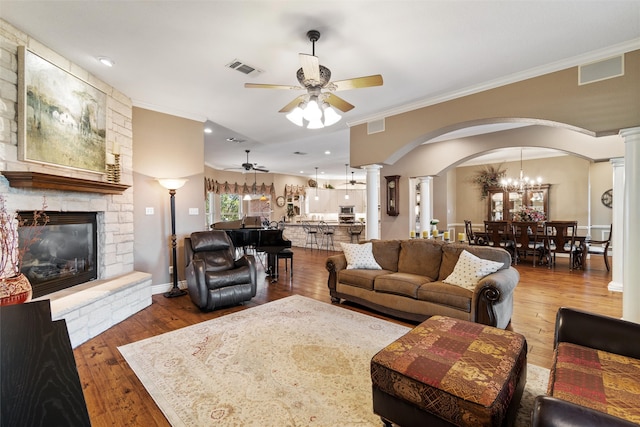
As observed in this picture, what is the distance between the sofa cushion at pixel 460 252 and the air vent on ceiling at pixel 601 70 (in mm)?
2051

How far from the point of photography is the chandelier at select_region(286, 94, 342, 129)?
2.83 metres

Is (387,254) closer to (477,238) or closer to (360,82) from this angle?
(360,82)

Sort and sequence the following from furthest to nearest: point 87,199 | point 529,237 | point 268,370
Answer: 1. point 529,237
2. point 87,199
3. point 268,370

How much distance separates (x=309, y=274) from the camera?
6109mm

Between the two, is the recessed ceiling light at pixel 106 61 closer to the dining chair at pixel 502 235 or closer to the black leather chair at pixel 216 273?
the black leather chair at pixel 216 273

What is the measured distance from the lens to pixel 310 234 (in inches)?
407

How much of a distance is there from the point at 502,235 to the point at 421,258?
4600 mm

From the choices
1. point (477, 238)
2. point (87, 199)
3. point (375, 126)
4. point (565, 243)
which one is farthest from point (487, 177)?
point (87, 199)

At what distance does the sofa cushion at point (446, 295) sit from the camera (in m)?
3.06

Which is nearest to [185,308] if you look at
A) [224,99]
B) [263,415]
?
[263,415]

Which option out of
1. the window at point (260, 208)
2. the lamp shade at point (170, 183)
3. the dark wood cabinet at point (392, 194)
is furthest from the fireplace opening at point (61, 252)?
the window at point (260, 208)

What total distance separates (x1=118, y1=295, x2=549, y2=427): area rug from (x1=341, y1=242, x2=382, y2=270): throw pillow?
0.77 metres

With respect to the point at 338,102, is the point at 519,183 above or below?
below

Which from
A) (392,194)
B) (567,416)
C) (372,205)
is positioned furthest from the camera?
(392,194)
